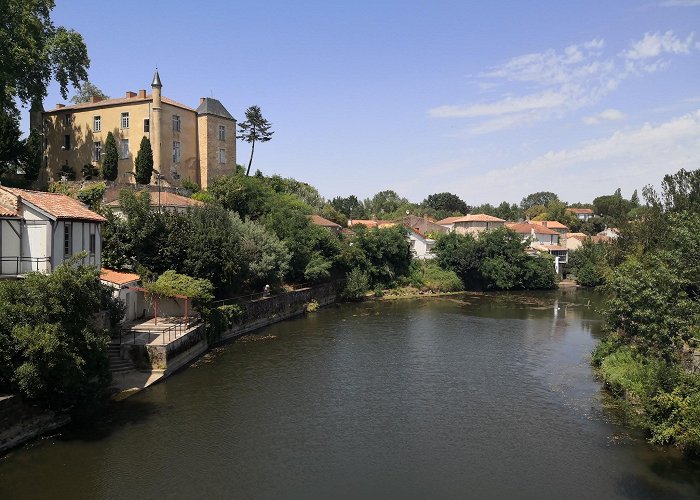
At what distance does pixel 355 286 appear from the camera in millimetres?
60969

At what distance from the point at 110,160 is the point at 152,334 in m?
31.1

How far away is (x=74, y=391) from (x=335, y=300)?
40.0 metres

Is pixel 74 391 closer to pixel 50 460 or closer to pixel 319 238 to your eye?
pixel 50 460

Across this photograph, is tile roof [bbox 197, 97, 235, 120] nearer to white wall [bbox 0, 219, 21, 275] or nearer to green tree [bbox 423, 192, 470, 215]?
white wall [bbox 0, 219, 21, 275]

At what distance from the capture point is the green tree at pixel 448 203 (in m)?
145

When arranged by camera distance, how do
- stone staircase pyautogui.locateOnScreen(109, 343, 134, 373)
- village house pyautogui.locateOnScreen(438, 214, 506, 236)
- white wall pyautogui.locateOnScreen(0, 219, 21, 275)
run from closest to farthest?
white wall pyautogui.locateOnScreen(0, 219, 21, 275), stone staircase pyautogui.locateOnScreen(109, 343, 134, 373), village house pyautogui.locateOnScreen(438, 214, 506, 236)


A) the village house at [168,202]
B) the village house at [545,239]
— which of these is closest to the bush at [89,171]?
the village house at [168,202]

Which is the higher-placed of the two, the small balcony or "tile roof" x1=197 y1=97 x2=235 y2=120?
"tile roof" x1=197 y1=97 x2=235 y2=120

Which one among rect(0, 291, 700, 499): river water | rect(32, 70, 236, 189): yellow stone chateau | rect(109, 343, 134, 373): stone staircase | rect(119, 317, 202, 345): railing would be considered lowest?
rect(0, 291, 700, 499): river water

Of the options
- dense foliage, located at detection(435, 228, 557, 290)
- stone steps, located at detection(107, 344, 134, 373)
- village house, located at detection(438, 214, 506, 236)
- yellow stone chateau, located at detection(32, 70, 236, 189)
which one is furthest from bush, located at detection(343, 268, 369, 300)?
village house, located at detection(438, 214, 506, 236)

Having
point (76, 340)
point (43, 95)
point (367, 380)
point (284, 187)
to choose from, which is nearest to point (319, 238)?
point (284, 187)

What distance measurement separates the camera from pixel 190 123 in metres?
62.0

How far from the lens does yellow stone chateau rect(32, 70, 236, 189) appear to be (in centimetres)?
5766

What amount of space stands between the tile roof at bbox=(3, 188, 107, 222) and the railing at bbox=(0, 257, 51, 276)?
2.25 meters
